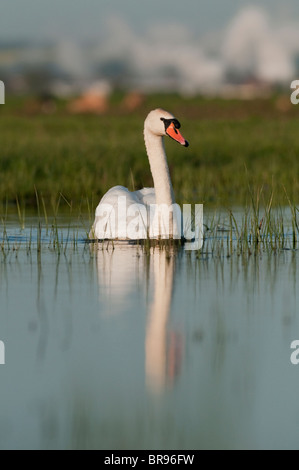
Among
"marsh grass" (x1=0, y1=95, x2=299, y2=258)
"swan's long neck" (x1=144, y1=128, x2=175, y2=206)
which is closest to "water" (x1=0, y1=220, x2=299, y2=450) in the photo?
"marsh grass" (x1=0, y1=95, x2=299, y2=258)

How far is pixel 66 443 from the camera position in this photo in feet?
17.9

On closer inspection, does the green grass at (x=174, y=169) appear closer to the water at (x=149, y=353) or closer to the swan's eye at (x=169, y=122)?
the swan's eye at (x=169, y=122)

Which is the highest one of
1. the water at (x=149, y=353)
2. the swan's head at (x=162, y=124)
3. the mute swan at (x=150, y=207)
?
the swan's head at (x=162, y=124)

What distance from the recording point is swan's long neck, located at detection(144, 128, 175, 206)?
1234 cm

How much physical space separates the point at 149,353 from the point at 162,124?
6011mm

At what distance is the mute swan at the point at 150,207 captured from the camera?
11.7m

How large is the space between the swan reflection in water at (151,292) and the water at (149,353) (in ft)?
0.04

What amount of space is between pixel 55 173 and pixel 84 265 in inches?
363

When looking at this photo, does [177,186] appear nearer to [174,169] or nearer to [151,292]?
[174,169]

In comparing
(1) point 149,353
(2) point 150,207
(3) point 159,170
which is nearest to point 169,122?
(3) point 159,170

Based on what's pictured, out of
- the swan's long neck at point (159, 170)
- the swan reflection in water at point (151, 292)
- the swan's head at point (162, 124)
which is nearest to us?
the swan reflection in water at point (151, 292)

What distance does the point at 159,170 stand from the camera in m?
12.6

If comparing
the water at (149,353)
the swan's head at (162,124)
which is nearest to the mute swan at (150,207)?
the swan's head at (162,124)

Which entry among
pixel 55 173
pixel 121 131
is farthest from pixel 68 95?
pixel 55 173
